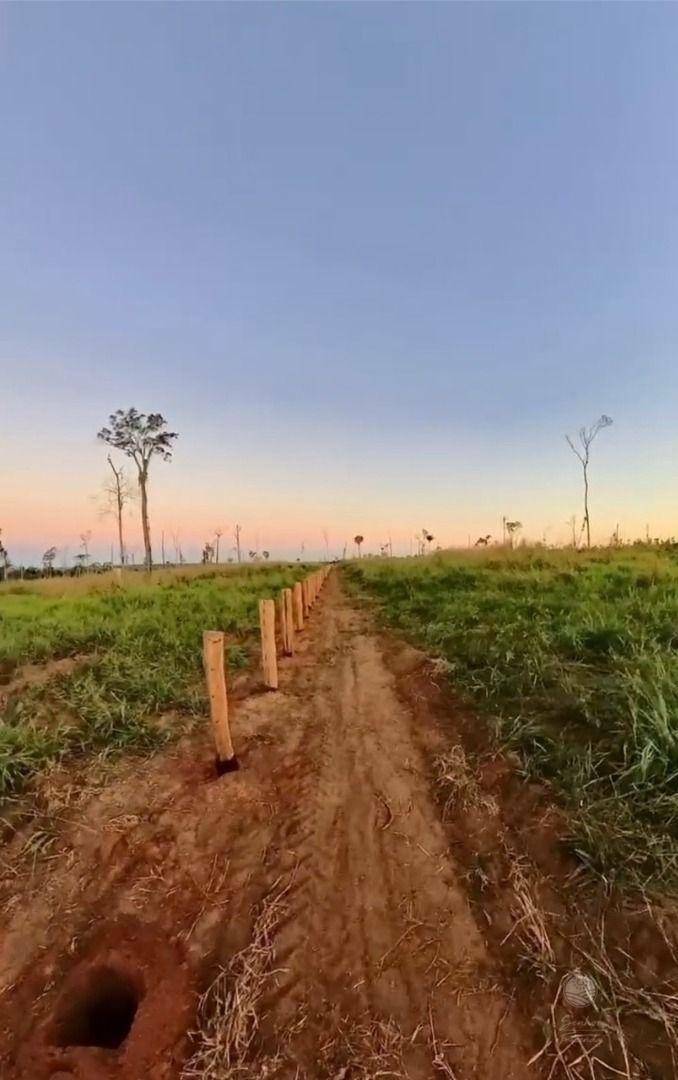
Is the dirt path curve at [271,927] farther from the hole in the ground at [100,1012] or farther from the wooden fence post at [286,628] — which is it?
the wooden fence post at [286,628]

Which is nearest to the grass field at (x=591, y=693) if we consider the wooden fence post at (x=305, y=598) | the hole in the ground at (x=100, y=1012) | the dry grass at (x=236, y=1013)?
the dry grass at (x=236, y=1013)

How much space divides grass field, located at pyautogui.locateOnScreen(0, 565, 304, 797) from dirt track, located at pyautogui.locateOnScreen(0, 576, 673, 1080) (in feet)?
1.90

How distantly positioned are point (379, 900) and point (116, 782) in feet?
8.05

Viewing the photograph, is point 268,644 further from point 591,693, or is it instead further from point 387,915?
point 387,915

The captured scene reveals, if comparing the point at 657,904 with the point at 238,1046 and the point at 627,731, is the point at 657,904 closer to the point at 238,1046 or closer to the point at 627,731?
the point at 627,731

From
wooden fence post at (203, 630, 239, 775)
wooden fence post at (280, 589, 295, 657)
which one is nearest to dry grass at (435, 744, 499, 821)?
wooden fence post at (203, 630, 239, 775)

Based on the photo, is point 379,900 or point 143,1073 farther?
point 379,900

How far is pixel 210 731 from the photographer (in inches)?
204

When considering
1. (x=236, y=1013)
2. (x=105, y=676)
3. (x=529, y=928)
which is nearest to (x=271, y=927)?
(x=236, y=1013)

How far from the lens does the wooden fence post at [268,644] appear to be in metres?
6.21

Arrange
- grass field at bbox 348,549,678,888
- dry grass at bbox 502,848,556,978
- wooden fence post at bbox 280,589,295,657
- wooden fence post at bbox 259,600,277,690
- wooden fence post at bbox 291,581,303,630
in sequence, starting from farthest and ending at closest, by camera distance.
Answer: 1. wooden fence post at bbox 291,581,303,630
2. wooden fence post at bbox 280,589,295,657
3. wooden fence post at bbox 259,600,277,690
4. grass field at bbox 348,549,678,888
5. dry grass at bbox 502,848,556,978

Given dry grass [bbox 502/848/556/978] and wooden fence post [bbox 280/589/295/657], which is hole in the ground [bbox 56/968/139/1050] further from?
wooden fence post [bbox 280/589/295/657]

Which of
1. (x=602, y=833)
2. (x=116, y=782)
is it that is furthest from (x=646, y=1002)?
(x=116, y=782)

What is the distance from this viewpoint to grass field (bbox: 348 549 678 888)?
10.0ft
